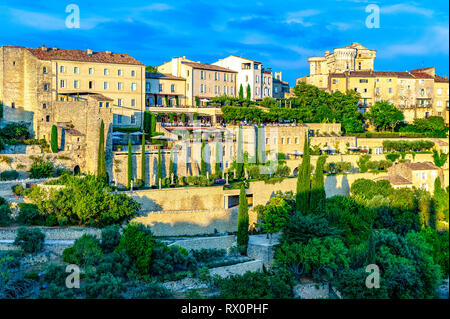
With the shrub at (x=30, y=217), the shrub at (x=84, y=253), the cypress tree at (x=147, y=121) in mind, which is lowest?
the shrub at (x=84, y=253)

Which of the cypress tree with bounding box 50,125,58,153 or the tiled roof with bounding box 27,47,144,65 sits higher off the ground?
the tiled roof with bounding box 27,47,144,65

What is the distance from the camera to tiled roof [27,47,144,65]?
44188 millimetres

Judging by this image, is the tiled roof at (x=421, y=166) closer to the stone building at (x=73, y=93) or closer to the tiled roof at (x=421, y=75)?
the stone building at (x=73, y=93)

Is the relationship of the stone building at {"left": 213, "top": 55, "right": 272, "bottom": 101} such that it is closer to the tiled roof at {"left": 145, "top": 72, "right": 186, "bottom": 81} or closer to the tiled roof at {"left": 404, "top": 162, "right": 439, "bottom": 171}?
the tiled roof at {"left": 145, "top": 72, "right": 186, "bottom": 81}

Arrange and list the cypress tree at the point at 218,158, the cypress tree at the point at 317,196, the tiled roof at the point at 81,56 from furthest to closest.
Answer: the tiled roof at the point at 81,56
the cypress tree at the point at 218,158
the cypress tree at the point at 317,196

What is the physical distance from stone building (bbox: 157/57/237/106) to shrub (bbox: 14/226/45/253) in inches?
1249

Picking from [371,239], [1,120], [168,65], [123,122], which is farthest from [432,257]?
[168,65]

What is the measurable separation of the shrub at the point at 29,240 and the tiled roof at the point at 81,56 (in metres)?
23.1

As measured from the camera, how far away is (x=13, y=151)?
122 feet

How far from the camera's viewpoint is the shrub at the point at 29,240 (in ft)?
78.0

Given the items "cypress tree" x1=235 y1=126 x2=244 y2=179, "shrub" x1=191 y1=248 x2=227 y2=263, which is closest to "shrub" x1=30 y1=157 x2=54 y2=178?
"shrub" x1=191 y1=248 x2=227 y2=263

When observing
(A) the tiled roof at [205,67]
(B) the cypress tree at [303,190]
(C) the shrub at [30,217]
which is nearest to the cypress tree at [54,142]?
(C) the shrub at [30,217]

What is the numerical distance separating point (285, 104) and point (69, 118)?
25389 mm

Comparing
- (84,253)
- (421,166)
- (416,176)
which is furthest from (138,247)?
(421,166)
